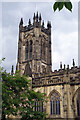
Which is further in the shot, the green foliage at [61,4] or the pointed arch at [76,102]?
the pointed arch at [76,102]

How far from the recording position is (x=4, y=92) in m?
13.3

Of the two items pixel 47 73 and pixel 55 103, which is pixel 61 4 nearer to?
pixel 55 103

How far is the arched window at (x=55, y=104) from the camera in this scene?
22.8 meters

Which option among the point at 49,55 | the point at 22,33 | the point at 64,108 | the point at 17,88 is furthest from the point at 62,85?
the point at 22,33

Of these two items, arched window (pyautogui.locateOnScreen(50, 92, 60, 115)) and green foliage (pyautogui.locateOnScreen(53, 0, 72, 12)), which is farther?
arched window (pyautogui.locateOnScreen(50, 92, 60, 115))

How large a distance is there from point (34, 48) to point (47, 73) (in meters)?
10.6

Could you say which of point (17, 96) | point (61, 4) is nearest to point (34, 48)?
point (17, 96)

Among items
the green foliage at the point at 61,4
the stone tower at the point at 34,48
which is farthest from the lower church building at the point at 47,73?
the green foliage at the point at 61,4

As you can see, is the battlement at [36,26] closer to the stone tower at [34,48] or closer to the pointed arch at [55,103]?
the stone tower at [34,48]

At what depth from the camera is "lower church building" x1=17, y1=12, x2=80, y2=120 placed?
22.5 m

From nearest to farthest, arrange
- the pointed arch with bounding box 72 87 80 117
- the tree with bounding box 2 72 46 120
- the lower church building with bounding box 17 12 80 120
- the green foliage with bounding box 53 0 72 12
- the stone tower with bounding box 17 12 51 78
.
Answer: the green foliage with bounding box 53 0 72 12, the tree with bounding box 2 72 46 120, the pointed arch with bounding box 72 87 80 117, the lower church building with bounding box 17 12 80 120, the stone tower with bounding box 17 12 51 78

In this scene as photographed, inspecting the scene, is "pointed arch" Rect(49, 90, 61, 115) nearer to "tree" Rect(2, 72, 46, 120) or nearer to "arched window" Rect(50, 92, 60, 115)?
"arched window" Rect(50, 92, 60, 115)

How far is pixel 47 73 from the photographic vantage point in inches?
1449

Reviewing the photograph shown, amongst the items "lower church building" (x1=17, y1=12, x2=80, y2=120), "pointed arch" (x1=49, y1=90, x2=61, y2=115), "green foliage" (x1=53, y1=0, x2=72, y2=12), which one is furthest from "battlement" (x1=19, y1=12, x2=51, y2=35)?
"green foliage" (x1=53, y1=0, x2=72, y2=12)
